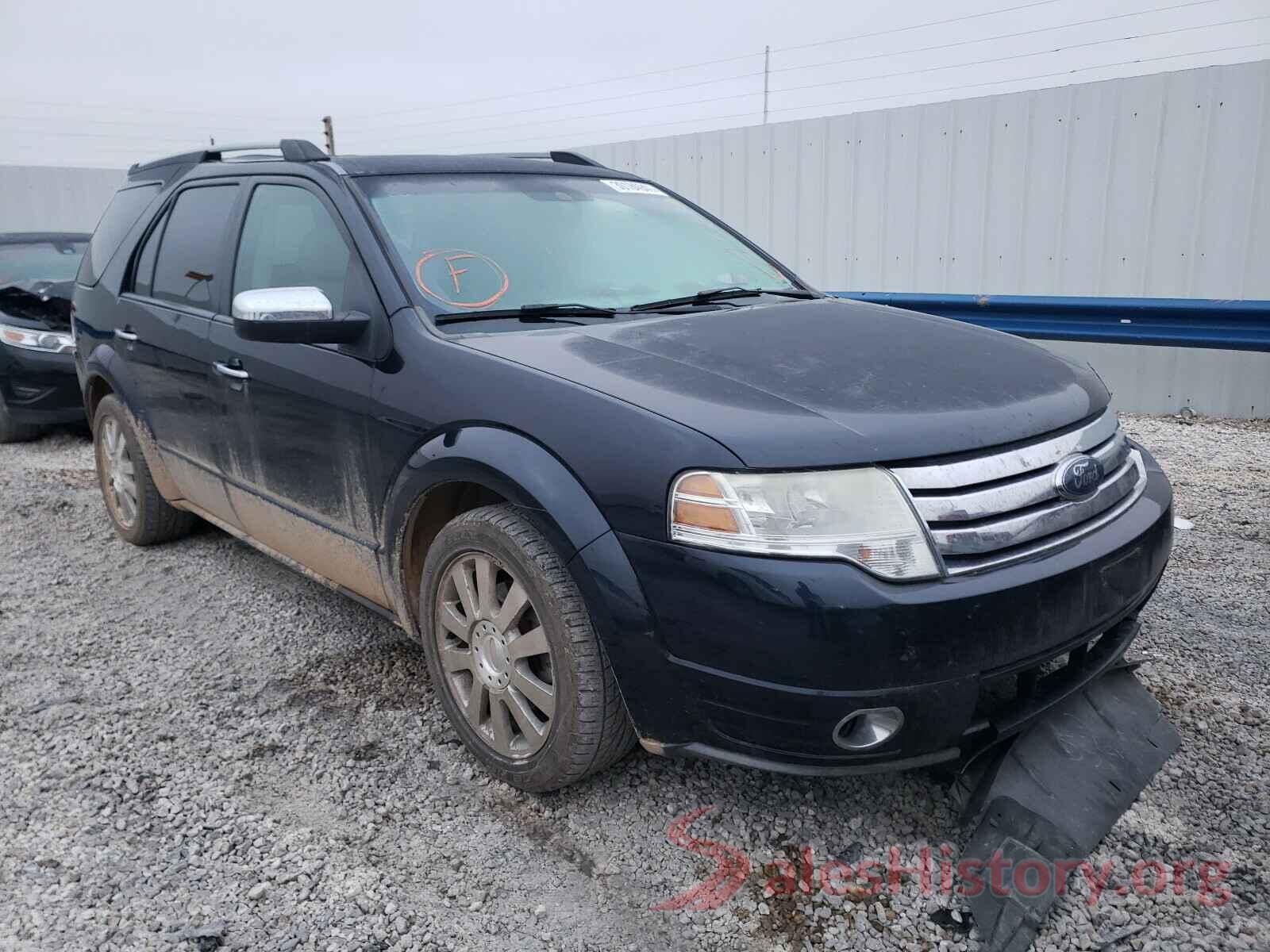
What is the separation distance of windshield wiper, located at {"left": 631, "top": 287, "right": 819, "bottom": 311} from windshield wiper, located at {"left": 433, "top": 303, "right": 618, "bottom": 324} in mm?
151

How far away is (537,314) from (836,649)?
1.45 meters

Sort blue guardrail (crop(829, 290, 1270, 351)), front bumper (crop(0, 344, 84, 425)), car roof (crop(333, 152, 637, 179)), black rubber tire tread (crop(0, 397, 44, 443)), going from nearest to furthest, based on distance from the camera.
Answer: car roof (crop(333, 152, 637, 179)), blue guardrail (crop(829, 290, 1270, 351)), front bumper (crop(0, 344, 84, 425)), black rubber tire tread (crop(0, 397, 44, 443))

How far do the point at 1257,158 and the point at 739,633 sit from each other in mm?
6806

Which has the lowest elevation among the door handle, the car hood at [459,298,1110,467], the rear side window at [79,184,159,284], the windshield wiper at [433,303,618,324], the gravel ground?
the gravel ground

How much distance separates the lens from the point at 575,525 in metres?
2.24

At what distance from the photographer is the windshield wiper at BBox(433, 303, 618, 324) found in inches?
111

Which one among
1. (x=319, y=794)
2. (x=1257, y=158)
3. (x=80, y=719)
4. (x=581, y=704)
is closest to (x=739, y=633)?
(x=581, y=704)

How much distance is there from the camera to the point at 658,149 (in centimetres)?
1027

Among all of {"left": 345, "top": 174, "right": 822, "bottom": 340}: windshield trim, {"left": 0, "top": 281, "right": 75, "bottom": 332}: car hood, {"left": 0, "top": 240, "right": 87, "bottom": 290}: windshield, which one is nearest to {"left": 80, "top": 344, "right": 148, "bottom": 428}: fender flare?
{"left": 345, "top": 174, "right": 822, "bottom": 340}: windshield trim

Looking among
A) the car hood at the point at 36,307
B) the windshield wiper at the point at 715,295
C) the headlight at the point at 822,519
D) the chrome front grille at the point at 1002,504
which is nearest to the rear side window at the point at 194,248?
the windshield wiper at the point at 715,295

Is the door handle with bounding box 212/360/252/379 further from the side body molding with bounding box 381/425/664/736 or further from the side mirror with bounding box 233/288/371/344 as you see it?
the side body molding with bounding box 381/425/664/736

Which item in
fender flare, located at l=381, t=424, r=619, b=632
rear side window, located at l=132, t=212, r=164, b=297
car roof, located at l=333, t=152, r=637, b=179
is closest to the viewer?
fender flare, located at l=381, t=424, r=619, b=632

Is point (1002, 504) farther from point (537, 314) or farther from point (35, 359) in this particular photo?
point (35, 359)

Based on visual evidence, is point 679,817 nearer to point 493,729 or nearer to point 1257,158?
point 493,729
